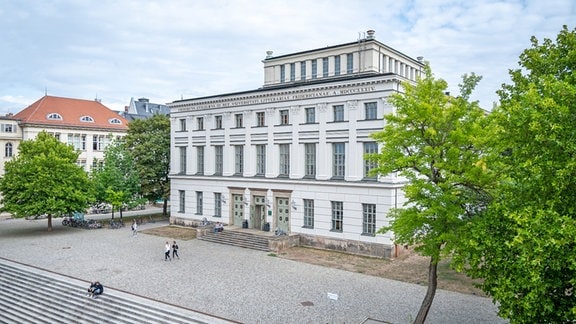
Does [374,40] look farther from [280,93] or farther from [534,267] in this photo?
[534,267]

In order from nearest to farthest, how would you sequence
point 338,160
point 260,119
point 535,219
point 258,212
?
point 535,219 → point 338,160 → point 260,119 → point 258,212

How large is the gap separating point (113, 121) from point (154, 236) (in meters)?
31.7

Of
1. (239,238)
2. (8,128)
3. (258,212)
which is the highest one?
(8,128)

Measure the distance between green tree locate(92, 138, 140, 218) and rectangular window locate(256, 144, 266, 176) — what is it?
15.3 meters

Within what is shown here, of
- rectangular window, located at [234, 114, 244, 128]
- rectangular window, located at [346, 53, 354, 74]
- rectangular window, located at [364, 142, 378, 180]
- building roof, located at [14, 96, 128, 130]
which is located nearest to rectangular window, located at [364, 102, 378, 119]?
rectangular window, located at [364, 142, 378, 180]

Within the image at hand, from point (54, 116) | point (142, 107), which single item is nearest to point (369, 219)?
point (54, 116)

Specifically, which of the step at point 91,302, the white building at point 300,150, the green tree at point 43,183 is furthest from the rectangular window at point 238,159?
the step at point 91,302

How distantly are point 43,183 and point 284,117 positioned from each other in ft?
73.7

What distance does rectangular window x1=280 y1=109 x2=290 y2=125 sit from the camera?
35.0 meters

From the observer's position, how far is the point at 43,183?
37.8 metres

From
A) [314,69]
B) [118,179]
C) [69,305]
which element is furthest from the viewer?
[118,179]

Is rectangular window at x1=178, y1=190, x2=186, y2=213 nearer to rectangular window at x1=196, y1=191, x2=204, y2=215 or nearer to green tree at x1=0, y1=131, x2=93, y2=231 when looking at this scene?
rectangular window at x1=196, y1=191, x2=204, y2=215

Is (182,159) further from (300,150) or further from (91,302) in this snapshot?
(91,302)

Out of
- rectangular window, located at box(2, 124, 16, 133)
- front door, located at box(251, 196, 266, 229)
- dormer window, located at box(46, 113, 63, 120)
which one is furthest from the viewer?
dormer window, located at box(46, 113, 63, 120)
